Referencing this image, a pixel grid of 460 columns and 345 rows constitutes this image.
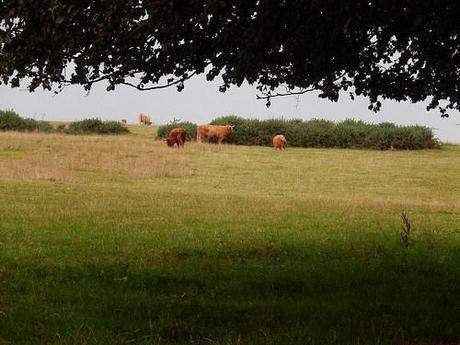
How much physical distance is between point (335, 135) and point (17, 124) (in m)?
34.9

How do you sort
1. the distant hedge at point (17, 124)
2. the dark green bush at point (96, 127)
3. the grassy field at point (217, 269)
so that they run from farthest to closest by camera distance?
the dark green bush at point (96, 127) → the distant hedge at point (17, 124) → the grassy field at point (217, 269)

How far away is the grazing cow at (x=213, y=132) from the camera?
199ft

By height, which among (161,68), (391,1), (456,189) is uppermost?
(391,1)

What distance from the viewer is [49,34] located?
18.0ft

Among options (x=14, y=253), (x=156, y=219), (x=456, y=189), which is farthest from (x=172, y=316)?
(x=456, y=189)

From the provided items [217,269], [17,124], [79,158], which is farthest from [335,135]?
[217,269]

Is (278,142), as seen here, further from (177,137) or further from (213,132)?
(177,137)

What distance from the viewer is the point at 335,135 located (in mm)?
63219

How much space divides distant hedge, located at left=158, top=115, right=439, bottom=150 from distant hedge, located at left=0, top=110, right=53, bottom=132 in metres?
14.3

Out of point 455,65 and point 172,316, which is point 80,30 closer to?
point 172,316

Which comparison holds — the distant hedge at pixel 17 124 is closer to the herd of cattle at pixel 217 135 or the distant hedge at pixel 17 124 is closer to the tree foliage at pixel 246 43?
the herd of cattle at pixel 217 135

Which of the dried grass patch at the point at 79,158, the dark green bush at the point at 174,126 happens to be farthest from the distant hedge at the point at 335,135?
the dried grass patch at the point at 79,158

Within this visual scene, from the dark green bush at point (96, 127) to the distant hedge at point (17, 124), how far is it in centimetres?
291

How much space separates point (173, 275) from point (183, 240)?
386 cm
